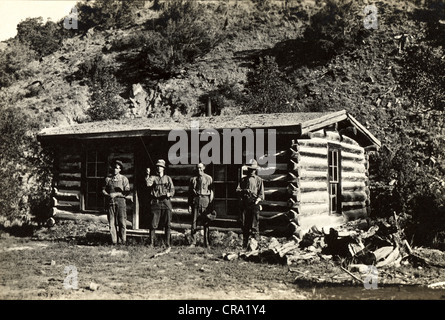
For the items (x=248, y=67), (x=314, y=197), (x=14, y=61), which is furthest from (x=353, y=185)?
(x=14, y=61)

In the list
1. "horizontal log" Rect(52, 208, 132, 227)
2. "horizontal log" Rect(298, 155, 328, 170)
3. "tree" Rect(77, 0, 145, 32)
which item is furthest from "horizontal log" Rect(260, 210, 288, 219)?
"tree" Rect(77, 0, 145, 32)

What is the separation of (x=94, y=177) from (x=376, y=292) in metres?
9.07

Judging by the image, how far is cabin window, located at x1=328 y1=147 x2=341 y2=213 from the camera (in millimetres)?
12859

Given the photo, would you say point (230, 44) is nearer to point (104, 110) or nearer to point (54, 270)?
point (104, 110)

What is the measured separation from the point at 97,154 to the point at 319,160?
21.6 feet

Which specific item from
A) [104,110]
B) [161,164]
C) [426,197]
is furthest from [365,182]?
[104,110]

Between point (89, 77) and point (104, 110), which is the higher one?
point (89, 77)

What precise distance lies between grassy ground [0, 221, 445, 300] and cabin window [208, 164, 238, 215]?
131 cm

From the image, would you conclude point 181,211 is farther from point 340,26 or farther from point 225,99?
point 340,26

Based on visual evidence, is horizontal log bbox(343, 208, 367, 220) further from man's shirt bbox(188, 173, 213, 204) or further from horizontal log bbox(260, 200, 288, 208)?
man's shirt bbox(188, 173, 213, 204)

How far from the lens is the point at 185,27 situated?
3341 centimetres

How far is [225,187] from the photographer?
38.3ft

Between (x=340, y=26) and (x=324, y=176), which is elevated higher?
(x=340, y=26)
